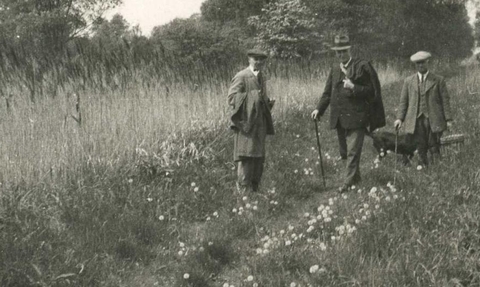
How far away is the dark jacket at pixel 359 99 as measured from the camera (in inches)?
280

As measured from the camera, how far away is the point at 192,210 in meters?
6.50

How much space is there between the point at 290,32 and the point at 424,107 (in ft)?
70.5

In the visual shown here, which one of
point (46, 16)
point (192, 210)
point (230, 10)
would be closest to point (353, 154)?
point (192, 210)

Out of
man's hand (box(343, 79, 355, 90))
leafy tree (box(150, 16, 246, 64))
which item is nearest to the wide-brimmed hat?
man's hand (box(343, 79, 355, 90))

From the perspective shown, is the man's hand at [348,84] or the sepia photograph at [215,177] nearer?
the sepia photograph at [215,177]

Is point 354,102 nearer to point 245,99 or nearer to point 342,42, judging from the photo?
point 342,42

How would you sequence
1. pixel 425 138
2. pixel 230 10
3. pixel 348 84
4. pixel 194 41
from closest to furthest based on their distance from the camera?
pixel 348 84
pixel 425 138
pixel 194 41
pixel 230 10

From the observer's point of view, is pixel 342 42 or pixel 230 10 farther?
pixel 230 10

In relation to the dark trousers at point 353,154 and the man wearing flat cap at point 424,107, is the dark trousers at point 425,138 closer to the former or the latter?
the man wearing flat cap at point 424,107

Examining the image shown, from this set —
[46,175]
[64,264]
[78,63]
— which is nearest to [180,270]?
[64,264]

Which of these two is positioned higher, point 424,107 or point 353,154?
point 424,107

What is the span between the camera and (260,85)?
705 cm

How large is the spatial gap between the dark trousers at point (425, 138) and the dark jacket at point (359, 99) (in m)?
1.22

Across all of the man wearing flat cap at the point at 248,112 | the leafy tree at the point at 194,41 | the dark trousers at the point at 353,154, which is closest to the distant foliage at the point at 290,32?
the leafy tree at the point at 194,41
